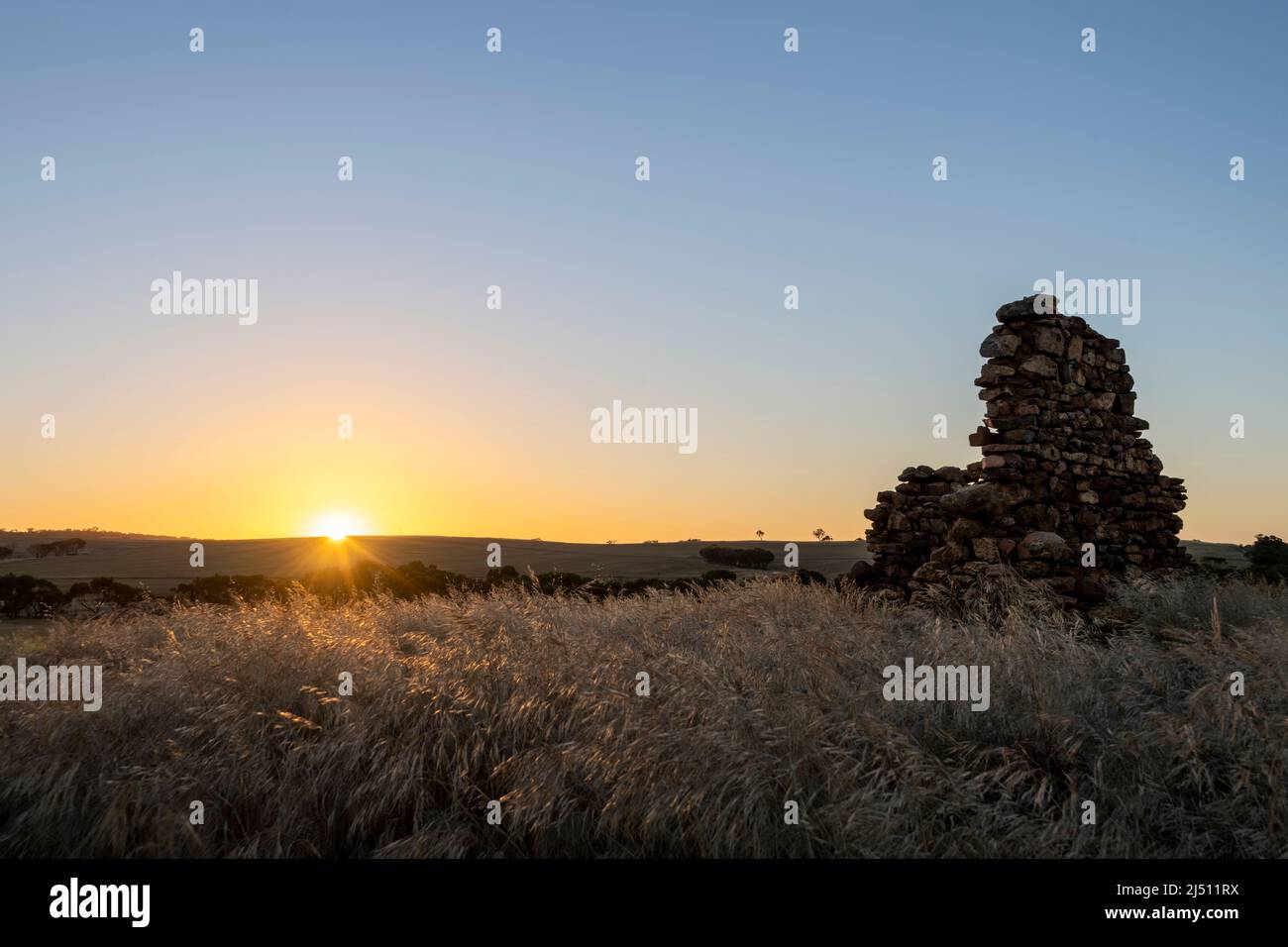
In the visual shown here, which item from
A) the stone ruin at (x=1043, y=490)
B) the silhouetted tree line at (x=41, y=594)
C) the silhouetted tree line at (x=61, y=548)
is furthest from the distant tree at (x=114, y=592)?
the silhouetted tree line at (x=61, y=548)

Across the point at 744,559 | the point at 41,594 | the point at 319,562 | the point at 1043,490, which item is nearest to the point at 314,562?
the point at 319,562

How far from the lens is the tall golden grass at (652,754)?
4.28m

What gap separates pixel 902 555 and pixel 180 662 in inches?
373

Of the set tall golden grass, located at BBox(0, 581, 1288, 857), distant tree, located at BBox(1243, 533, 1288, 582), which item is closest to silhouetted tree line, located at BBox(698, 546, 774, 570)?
distant tree, located at BBox(1243, 533, 1288, 582)

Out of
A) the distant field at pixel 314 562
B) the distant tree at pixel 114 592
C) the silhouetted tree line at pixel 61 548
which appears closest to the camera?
the distant tree at pixel 114 592

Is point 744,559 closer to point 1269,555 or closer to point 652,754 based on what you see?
point 1269,555

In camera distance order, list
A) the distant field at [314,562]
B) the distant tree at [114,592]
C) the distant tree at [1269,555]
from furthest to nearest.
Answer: the distant field at [314,562] → the distant tree at [1269,555] → the distant tree at [114,592]

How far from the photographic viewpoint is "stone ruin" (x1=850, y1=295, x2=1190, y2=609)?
431 inches

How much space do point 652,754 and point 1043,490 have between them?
29.3ft

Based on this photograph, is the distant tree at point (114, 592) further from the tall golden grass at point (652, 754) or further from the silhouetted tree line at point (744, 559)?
the silhouetted tree line at point (744, 559)

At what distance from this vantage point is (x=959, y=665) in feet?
21.2

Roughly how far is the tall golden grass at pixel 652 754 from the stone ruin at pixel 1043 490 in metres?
3.41
